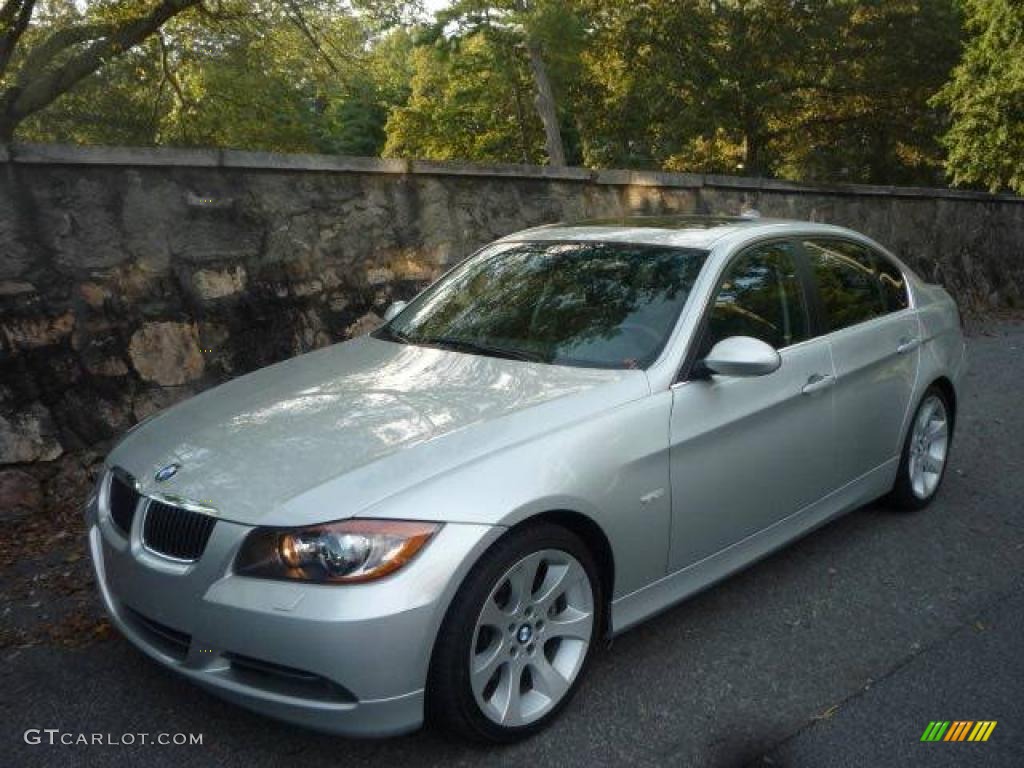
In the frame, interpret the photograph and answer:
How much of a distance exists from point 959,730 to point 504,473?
5.48 ft

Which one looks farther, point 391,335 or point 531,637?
point 391,335

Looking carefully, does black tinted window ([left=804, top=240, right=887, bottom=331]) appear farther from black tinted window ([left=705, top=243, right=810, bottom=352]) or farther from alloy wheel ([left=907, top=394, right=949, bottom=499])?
alloy wheel ([left=907, top=394, right=949, bottom=499])

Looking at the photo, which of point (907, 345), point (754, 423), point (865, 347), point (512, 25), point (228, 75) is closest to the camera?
point (754, 423)

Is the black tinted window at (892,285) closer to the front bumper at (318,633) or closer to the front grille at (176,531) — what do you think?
the front bumper at (318,633)

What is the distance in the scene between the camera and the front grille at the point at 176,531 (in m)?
2.61

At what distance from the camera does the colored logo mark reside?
285cm

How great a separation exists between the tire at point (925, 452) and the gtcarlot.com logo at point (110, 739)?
354cm

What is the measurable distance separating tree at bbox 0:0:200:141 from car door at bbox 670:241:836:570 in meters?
9.75

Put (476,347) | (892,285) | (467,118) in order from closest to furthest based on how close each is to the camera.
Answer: (476,347)
(892,285)
(467,118)

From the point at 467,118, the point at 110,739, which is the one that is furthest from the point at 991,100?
the point at 467,118

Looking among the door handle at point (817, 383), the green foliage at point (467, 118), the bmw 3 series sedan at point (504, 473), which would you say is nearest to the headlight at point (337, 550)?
the bmw 3 series sedan at point (504, 473)

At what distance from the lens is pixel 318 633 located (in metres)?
2.39

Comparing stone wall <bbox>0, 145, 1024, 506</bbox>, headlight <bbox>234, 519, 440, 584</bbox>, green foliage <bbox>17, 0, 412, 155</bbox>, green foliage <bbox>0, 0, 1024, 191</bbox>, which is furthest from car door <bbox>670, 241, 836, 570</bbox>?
green foliage <bbox>17, 0, 412, 155</bbox>

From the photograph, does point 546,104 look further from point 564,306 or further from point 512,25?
point 564,306
